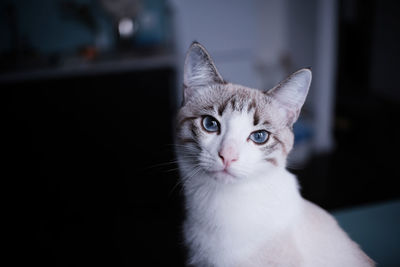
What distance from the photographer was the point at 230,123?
0.78 metres

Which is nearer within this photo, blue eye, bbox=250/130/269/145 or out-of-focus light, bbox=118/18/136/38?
blue eye, bbox=250/130/269/145

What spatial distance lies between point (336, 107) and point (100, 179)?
7.81ft

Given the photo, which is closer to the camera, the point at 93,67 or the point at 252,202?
the point at 252,202

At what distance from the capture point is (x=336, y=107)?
10.7 ft

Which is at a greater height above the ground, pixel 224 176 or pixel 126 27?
pixel 126 27

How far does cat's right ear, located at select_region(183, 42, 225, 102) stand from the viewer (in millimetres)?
762

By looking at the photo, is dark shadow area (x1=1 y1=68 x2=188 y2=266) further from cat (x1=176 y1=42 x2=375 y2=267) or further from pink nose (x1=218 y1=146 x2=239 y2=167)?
pink nose (x1=218 y1=146 x2=239 y2=167)

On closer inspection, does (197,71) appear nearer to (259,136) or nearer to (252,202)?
(259,136)

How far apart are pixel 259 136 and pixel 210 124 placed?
0.41 ft

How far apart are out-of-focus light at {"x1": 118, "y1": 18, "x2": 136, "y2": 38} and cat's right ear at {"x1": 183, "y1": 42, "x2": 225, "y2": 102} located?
2104 mm

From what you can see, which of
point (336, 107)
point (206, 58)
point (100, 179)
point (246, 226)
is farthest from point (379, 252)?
point (336, 107)

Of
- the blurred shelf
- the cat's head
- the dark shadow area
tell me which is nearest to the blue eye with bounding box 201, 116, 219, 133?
the cat's head

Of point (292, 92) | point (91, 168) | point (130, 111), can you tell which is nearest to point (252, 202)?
point (292, 92)

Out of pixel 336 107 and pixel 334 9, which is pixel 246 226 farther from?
pixel 336 107
